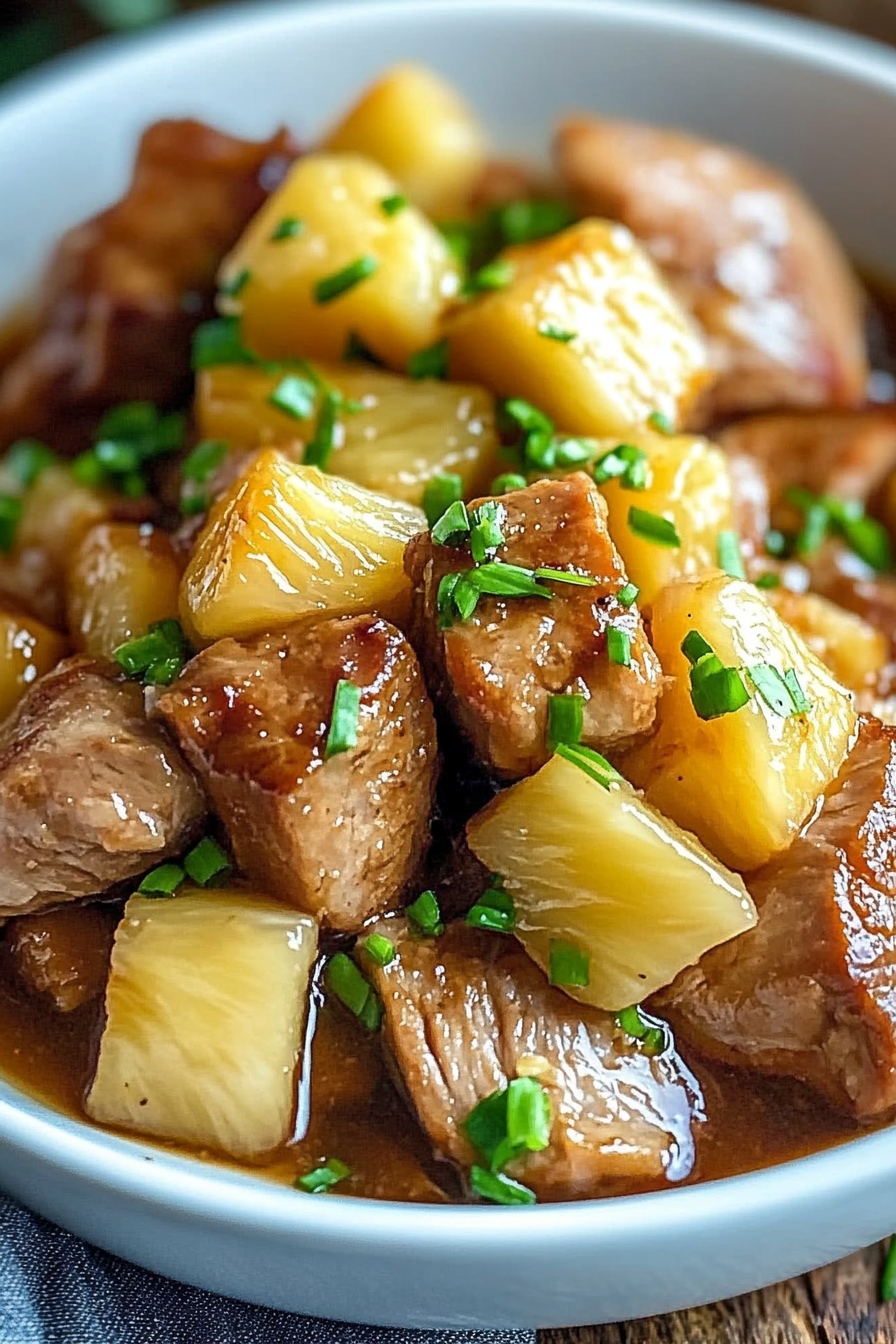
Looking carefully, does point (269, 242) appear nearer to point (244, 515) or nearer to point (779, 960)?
point (244, 515)

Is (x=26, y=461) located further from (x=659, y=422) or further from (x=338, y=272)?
(x=659, y=422)

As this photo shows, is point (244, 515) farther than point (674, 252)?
→ No

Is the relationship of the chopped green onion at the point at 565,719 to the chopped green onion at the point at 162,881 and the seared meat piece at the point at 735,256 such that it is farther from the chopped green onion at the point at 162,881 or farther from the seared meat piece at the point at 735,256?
the seared meat piece at the point at 735,256

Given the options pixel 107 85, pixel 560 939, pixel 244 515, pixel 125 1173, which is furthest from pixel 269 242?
pixel 125 1173

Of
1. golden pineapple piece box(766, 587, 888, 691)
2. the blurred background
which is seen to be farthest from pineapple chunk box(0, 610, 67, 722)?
the blurred background

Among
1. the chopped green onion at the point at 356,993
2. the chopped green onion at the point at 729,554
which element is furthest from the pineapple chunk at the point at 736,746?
the chopped green onion at the point at 356,993

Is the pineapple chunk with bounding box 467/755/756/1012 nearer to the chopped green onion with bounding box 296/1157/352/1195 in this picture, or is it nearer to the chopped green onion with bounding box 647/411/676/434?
the chopped green onion with bounding box 296/1157/352/1195

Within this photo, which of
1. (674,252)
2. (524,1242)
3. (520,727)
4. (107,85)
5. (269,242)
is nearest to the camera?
(524,1242)
